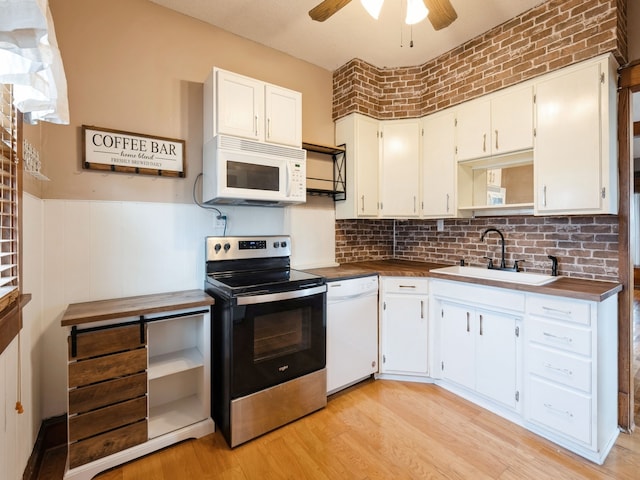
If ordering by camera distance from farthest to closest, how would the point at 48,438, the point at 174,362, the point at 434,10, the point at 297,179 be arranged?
the point at 297,179 → the point at 174,362 → the point at 48,438 → the point at 434,10

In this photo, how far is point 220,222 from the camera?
2.36 meters

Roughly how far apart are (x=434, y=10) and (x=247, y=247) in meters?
1.91

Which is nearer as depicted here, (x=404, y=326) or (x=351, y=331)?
(x=351, y=331)

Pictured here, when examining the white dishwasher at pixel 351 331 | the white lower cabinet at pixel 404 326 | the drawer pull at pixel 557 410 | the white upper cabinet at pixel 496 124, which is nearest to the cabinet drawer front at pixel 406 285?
A: the white lower cabinet at pixel 404 326

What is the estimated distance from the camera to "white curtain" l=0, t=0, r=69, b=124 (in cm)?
74

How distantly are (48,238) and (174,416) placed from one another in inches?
52.3

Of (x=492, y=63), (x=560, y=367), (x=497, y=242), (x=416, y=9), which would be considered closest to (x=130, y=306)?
(x=416, y=9)

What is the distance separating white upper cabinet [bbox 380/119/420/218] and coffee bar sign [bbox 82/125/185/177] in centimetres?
182

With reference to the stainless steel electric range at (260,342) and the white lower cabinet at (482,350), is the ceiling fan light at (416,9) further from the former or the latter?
the white lower cabinet at (482,350)

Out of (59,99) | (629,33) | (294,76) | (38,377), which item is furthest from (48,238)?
(629,33)

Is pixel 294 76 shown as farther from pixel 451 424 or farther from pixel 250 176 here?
pixel 451 424

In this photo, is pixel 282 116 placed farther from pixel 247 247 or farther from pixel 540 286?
pixel 540 286

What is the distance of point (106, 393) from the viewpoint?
1.62m

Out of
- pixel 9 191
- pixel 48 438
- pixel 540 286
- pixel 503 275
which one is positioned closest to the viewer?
pixel 9 191
